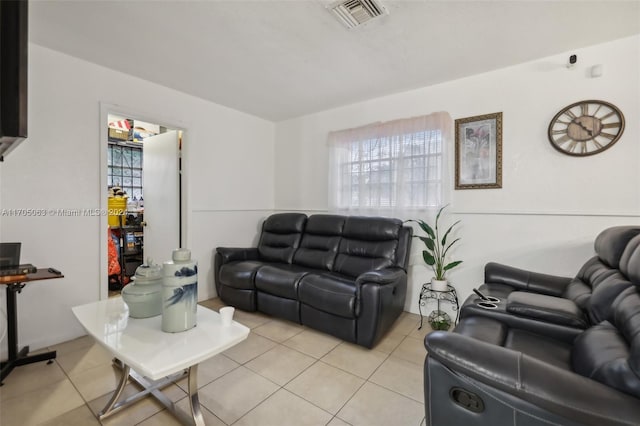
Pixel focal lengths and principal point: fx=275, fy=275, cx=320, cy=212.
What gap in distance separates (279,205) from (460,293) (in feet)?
8.73

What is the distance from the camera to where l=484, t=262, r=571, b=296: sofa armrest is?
2039 mm

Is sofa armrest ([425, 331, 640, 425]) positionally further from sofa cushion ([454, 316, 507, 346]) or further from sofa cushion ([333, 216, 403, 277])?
sofa cushion ([333, 216, 403, 277])

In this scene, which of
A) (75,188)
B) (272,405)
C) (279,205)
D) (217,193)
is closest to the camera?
(272,405)

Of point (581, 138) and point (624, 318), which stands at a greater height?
point (581, 138)

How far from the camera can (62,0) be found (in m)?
1.70

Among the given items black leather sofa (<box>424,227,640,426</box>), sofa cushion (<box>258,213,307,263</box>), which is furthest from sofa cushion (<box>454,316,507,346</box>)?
sofa cushion (<box>258,213,307,263</box>)

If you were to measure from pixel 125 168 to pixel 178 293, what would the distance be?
15.6 feet

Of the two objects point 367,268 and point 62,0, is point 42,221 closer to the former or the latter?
point 62,0

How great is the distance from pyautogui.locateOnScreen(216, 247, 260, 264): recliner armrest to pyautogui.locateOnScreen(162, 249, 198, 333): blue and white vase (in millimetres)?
1846

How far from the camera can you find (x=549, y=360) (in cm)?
129

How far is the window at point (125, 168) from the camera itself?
4.80 metres

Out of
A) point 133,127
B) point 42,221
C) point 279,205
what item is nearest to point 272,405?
point 42,221

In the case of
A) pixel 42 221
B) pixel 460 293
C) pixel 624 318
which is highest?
pixel 42 221

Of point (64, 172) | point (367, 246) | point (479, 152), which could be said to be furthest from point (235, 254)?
point (479, 152)
